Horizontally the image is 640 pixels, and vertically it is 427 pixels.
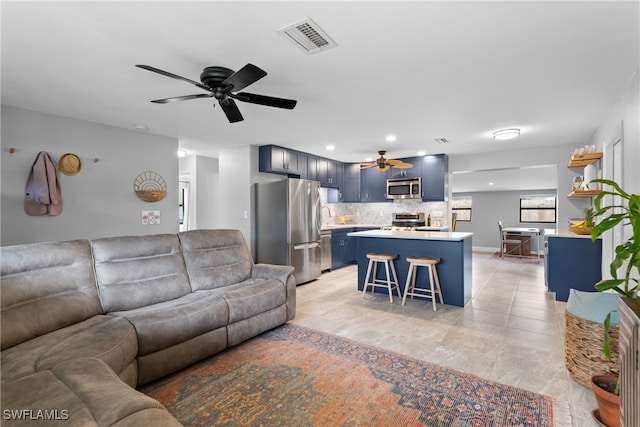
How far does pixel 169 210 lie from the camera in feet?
15.5

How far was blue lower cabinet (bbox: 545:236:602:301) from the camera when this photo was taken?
12.5 feet

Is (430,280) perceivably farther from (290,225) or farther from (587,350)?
(290,225)

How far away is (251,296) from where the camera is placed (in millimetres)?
2854

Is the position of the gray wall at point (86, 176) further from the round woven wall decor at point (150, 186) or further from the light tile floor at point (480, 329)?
the light tile floor at point (480, 329)

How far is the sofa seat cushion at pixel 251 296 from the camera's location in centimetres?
272

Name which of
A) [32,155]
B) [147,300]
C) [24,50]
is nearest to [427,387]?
[147,300]

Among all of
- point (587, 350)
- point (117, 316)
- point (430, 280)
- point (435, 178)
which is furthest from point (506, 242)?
point (117, 316)

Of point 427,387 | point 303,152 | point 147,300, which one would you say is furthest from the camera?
point 303,152

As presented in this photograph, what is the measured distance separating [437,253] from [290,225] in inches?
89.7

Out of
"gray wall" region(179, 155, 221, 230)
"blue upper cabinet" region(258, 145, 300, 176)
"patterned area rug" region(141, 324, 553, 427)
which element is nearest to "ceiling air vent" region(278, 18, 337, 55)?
"patterned area rug" region(141, 324, 553, 427)

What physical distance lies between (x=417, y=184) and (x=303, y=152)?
97.5 inches

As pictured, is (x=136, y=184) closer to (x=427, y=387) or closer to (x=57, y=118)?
(x=57, y=118)

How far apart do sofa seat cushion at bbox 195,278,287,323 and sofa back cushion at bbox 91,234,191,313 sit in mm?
298

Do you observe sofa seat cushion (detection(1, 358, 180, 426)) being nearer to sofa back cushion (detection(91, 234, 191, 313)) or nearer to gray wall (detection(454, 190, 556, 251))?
sofa back cushion (detection(91, 234, 191, 313))
